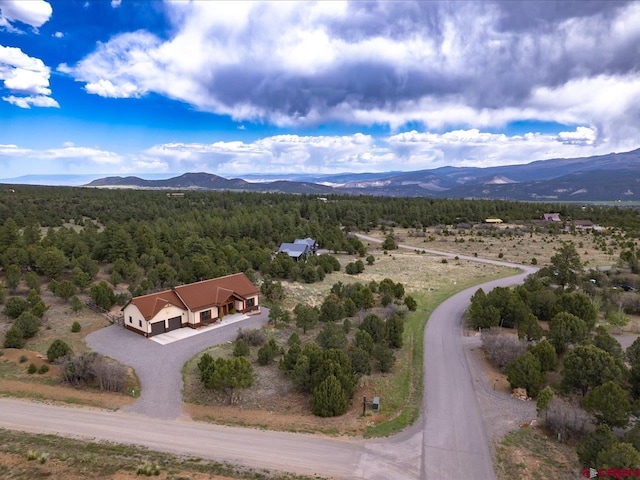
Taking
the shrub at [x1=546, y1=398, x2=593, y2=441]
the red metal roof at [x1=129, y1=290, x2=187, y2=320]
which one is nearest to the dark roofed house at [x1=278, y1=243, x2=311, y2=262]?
the red metal roof at [x1=129, y1=290, x2=187, y2=320]

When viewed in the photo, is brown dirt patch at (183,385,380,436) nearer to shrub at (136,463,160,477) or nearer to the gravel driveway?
the gravel driveway

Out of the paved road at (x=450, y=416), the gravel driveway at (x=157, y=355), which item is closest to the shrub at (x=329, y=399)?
the paved road at (x=450, y=416)

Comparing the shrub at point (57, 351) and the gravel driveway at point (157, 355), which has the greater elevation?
the shrub at point (57, 351)

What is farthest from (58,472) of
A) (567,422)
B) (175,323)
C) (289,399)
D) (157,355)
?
(567,422)

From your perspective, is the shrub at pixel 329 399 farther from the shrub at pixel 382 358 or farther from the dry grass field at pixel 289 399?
the shrub at pixel 382 358

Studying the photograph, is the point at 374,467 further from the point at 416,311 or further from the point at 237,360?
the point at 416,311

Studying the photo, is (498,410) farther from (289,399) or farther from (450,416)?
(289,399)
